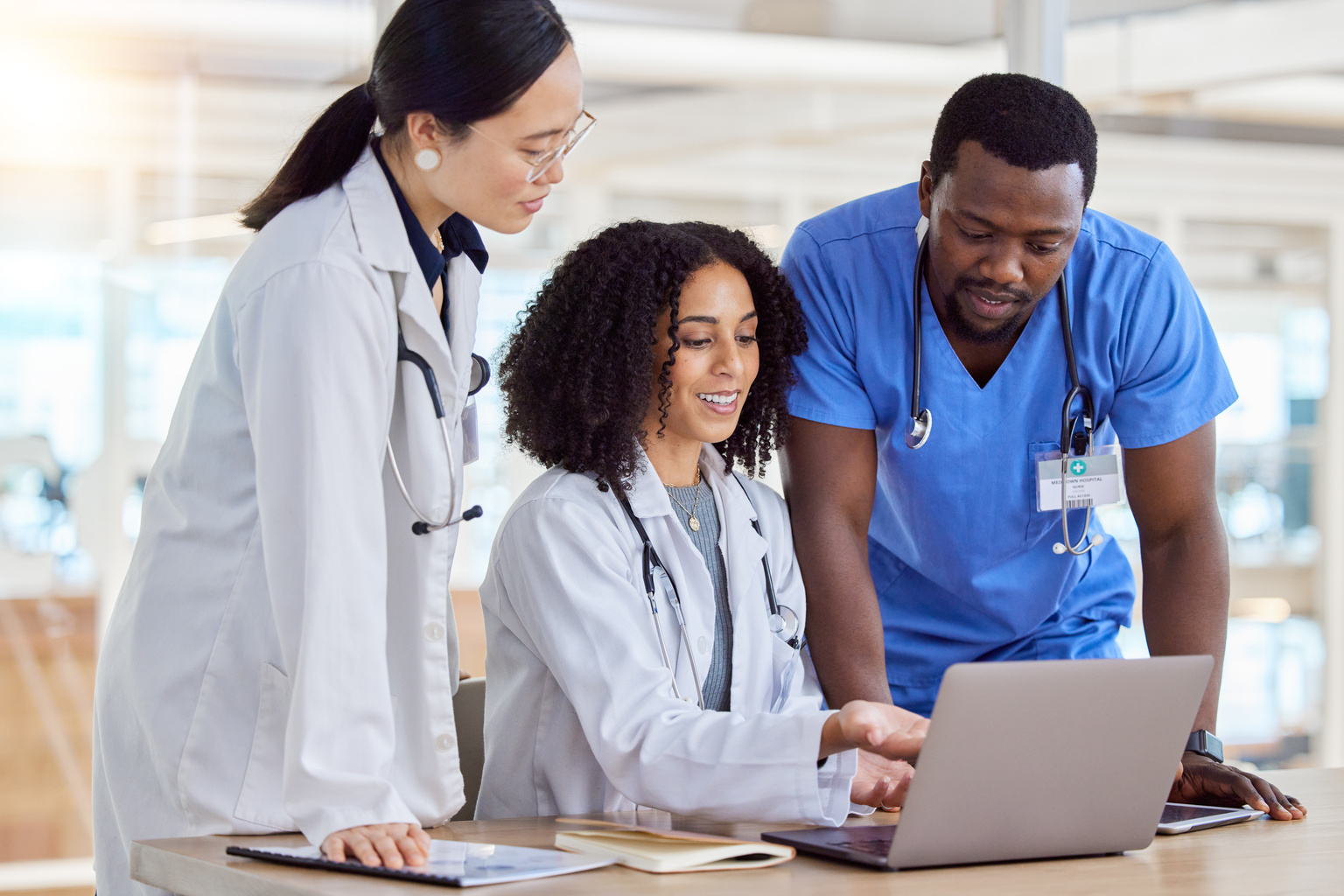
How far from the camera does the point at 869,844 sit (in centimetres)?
125

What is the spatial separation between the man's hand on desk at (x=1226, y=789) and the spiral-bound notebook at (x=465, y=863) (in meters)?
0.77

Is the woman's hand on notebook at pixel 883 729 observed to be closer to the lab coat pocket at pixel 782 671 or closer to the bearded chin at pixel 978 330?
the lab coat pocket at pixel 782 671

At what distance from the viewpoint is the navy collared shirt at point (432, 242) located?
4.63 feet

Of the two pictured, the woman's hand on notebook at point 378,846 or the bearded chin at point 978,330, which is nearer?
the woman's hand on notebook at point 378,846

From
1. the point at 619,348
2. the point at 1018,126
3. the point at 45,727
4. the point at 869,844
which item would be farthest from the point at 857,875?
the point at 45,727

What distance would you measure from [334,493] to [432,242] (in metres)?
0.36

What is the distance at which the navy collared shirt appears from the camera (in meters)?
1.41

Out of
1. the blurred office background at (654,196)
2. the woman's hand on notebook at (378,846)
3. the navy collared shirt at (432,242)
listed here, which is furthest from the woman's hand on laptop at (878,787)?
the blurred office background at (654,196)

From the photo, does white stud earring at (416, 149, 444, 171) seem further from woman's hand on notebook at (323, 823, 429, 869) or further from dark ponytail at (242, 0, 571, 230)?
woman's hand on notebook at (323, 823, 429, 869)

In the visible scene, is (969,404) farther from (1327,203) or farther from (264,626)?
(1327,203)

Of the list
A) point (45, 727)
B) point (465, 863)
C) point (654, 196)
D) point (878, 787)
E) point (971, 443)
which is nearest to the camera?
point (465, 863)

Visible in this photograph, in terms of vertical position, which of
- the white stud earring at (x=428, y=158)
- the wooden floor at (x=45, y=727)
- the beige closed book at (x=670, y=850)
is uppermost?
the white stud earring at (x=428, y=158)

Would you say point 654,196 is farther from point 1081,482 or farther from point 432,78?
point 432,78

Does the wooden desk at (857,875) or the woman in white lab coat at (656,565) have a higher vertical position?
the woman in white lab coat at (656,565)
